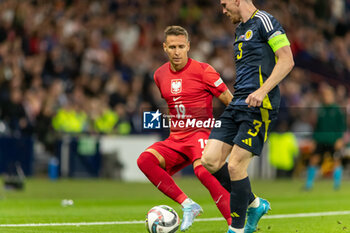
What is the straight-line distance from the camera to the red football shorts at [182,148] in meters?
7.60

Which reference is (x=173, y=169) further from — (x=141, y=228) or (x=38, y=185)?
(x=38, y=185)

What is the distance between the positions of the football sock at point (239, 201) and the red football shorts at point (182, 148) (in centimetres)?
119

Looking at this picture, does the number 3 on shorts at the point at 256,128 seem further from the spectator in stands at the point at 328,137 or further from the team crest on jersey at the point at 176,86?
the spectator in stands at the point at 328,137

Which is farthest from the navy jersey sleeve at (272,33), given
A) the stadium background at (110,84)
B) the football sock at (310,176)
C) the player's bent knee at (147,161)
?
the football sock at (310,176)

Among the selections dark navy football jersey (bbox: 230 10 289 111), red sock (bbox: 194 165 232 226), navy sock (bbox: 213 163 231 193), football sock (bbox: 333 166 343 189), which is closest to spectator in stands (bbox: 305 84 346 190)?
football sock (bbox: 333 166 343 189)

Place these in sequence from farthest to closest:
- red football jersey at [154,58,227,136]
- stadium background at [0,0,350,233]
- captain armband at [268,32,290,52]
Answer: stadium background at [0,0,350,233]
red football jersey at [154,58,227,136]
captain armband at [268,32,290,52]

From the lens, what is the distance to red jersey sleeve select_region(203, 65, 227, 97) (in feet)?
24.8

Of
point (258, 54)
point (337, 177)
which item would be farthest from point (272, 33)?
point (337, 177)

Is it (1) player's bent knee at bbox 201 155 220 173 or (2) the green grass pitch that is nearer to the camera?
(1) player's bent knee at bbox 201 155 220 173

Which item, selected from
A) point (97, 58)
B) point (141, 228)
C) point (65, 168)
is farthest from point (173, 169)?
point (97, 58)

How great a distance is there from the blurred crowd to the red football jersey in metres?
10.4

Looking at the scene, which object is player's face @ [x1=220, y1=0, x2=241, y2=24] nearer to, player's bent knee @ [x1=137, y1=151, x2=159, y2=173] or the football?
player's bent knee @ [x1=137, y1=151, x2=159, y2=173]

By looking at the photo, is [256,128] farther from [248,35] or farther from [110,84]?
[110,84]

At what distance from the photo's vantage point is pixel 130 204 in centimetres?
1164
